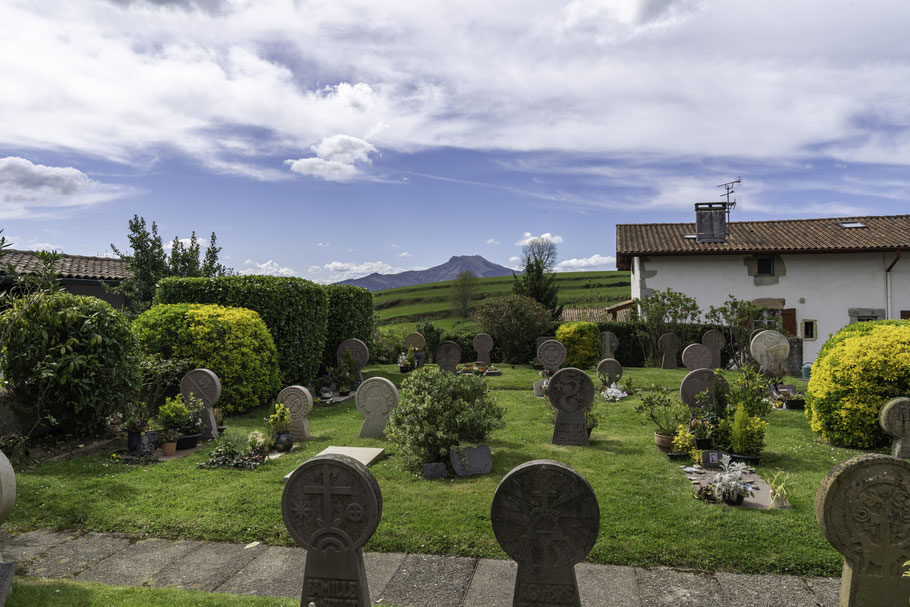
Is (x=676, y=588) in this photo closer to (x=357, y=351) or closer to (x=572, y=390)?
(x=572, y=390)

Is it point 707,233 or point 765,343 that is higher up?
point 707,233

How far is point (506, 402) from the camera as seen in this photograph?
48.1 feet

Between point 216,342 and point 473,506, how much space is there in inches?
319

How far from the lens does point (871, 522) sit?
4.19m

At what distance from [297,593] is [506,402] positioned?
10026mm

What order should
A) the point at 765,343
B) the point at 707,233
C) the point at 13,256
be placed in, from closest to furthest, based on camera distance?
the point at 765,343, the point at 13,256, the point at 707,233

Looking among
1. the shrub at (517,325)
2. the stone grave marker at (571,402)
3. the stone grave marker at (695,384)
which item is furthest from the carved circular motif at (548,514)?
the shrub at (517,325)

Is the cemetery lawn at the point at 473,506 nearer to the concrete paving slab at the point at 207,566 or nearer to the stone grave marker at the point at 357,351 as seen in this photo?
the concrete paving slab at the point at 207,566

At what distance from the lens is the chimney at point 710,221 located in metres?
26.3

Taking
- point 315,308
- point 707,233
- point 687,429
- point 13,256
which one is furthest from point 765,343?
point 13,256

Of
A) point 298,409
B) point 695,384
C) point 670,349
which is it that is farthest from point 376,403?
point 670,349

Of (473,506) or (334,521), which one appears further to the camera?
(473,506)

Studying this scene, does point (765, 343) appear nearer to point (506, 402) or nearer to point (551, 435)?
point (506, 402)

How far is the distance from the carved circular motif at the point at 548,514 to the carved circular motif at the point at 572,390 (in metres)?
5.57
